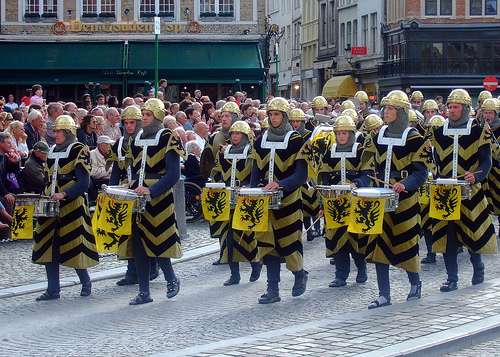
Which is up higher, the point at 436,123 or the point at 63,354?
the point at 436,123

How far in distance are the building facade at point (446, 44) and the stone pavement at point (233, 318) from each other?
44.6 metres

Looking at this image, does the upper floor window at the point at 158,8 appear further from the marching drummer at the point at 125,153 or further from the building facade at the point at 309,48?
the marching drummer at the point at 125,153

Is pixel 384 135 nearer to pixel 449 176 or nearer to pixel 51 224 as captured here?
pixel 449 176

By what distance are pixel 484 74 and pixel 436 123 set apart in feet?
145

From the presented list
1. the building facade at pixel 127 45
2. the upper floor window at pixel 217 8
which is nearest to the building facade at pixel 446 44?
the building facade at pixel 127 45

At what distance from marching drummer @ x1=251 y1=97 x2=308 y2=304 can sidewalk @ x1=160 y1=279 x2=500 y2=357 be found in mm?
1265

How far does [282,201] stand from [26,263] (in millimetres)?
4514

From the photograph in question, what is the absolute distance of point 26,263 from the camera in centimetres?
1645

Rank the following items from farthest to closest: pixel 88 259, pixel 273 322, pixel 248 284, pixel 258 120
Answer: pixel 258 120, pixel 248 284, pixel 88 259, pixel 273 322

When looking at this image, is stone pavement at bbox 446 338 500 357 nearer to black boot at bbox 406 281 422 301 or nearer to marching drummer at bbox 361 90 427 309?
marching drummer at bbox 361 90 427 309

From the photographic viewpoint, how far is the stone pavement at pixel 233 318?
10.7 m

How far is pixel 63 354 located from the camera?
1055 centimetres

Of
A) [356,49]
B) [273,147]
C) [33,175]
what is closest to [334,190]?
[273,147]

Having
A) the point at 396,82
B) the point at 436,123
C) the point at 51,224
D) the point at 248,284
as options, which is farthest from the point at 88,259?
the point at 396,82
